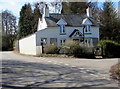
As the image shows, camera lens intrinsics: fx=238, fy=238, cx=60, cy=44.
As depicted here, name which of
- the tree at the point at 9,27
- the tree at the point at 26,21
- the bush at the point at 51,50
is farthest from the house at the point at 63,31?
the tree at the point at 26,21

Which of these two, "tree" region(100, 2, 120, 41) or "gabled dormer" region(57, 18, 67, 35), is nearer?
"gabled dormer" region(57, 18, 67, 35)

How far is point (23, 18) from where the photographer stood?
65.9 metres

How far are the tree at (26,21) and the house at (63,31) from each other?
62.3ft

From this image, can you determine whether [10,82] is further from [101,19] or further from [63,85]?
[101,19]

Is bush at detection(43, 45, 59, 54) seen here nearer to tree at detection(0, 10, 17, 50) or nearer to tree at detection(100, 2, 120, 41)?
tree at detection(100, 2, 120, 41)

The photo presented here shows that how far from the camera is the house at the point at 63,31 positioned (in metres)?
40.8

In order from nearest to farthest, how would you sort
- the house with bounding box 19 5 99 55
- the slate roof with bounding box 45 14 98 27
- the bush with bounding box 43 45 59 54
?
the bush with bounding box 43 45 59 54
the house with bounding box 19 5 99 55
the slate roof with bounding box 45 14 98 27

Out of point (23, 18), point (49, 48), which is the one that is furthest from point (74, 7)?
point (49, 48)

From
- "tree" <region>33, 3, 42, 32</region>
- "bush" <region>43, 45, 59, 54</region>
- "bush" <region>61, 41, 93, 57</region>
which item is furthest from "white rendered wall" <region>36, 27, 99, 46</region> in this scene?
"tree" <region>33, 3, 42, 32</region>

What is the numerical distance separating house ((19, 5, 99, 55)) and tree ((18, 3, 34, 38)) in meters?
19.0

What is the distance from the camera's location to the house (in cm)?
4084

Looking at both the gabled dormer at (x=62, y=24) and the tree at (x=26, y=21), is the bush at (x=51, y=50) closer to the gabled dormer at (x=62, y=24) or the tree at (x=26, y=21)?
the gabled dormer at (x=62, y=24)

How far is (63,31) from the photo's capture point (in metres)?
43.0

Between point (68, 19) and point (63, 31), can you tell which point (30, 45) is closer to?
point (63, 31)
